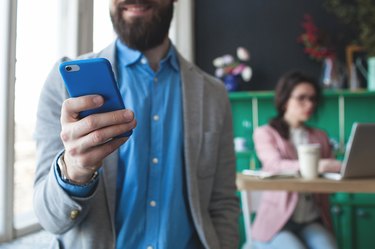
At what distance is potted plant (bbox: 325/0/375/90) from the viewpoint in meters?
3.55

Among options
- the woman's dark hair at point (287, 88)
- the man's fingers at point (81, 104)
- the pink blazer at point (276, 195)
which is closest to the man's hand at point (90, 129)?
the man's fingers at point (81, 104)

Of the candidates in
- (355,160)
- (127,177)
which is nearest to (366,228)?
(355,160)

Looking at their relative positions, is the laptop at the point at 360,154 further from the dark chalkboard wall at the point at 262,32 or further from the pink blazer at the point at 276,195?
the dark chalkboard wall at the point at 262,32

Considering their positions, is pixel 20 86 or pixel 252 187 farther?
pixel 252 187

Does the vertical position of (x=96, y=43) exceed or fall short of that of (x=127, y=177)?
it exceeds it

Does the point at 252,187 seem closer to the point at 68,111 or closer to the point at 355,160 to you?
the point at 355,160

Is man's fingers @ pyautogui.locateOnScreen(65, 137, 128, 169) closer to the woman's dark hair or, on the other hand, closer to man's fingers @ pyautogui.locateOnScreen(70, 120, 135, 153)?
man's fingers @ pyautogui.locateOnScreen(70, 120, 135, 153)

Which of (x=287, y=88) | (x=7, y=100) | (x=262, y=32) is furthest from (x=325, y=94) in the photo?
(x=7, y=100)

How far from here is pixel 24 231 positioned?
5.42 feet

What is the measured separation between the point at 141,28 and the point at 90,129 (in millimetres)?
501

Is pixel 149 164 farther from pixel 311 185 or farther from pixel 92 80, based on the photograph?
pixel 311 185

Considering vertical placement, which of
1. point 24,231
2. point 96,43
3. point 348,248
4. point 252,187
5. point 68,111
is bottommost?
point 348,248

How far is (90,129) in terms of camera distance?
79cm

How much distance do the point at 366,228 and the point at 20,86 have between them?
113 inches
